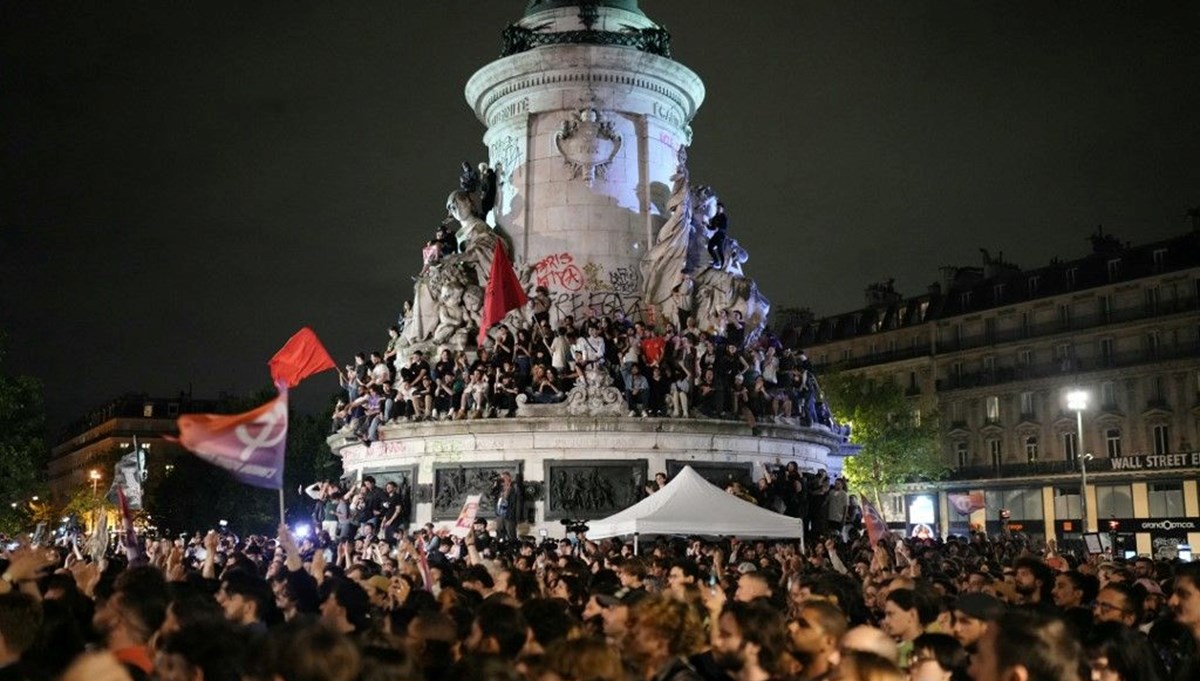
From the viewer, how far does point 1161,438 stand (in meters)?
64.6

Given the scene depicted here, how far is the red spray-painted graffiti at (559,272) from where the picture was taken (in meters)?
34.8

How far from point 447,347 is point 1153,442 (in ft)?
151

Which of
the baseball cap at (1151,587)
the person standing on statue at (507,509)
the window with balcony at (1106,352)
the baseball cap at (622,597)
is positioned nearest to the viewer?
the baseball cap at (622,597)

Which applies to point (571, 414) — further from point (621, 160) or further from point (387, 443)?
point (621, 160)

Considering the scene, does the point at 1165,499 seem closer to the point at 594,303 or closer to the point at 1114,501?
the point at 1114,501

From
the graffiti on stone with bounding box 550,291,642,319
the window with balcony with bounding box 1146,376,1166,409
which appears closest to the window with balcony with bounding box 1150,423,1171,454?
the window with balcony with bounding box 1146,376,1166,409

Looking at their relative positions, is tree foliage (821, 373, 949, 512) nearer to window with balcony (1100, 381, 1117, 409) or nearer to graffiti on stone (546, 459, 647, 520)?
window with balcony (1100, 381, 1117, 409)

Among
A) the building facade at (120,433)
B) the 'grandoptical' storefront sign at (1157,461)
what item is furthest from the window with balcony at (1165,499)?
the building facade at (120,433)

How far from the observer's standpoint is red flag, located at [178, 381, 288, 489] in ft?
44.8

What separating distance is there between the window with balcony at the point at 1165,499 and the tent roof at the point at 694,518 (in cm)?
4807

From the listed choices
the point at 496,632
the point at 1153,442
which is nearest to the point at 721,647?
the point at 496,632

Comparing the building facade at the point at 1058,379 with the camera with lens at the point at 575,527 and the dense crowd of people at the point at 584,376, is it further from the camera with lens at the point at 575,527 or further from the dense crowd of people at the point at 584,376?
the camera with lens at the point at 575,527

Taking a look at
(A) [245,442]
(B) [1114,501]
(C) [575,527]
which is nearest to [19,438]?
(C) [575,527]

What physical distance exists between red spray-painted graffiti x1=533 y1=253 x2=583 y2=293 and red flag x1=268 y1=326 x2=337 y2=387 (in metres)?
7.51
